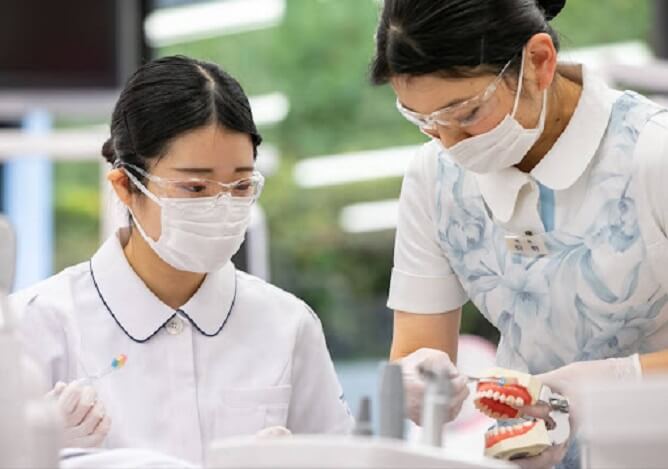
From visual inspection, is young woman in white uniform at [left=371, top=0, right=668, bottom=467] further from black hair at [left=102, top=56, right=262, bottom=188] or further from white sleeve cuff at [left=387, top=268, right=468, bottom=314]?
black hair at [left=102, top=56, right=262, bottom=188]

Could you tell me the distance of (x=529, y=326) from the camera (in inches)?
83.7

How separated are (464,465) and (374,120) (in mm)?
6031

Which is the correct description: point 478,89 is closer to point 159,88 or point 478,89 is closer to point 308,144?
point 159,88

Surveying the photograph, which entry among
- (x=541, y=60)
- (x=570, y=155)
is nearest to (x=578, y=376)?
(x=570, y=155)

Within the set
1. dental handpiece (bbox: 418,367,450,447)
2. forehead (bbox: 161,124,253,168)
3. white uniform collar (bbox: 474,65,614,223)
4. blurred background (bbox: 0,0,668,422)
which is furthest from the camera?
blurred background (bbox: 0,0,668,422)

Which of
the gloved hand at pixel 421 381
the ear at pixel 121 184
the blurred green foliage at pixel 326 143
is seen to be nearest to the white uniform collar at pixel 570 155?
the gloved hand at pixel 421 381

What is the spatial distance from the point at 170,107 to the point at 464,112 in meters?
0.52

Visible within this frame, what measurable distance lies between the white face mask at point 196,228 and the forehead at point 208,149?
0.06 metres

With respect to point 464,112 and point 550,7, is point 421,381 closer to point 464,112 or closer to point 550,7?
point 464,112

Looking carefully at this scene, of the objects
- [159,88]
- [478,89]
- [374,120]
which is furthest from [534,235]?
[374,120]

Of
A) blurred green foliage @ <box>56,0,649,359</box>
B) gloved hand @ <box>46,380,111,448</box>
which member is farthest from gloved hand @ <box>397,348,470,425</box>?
blurred green foliage @ <box>56,0,649,359</box>

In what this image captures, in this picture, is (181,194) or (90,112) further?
(90,112)

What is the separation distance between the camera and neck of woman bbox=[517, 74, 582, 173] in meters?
2.13

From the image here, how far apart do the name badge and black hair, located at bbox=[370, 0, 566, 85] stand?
0.28 meters
